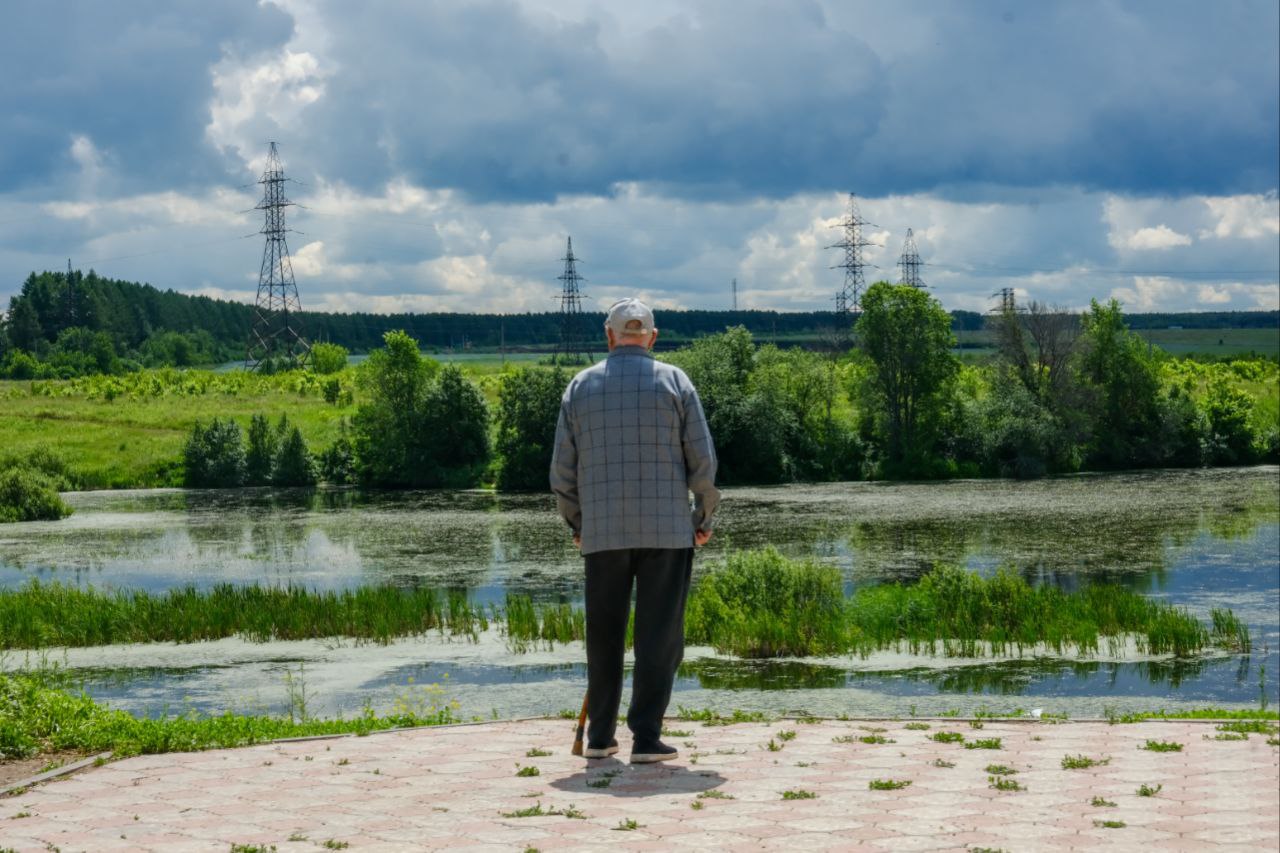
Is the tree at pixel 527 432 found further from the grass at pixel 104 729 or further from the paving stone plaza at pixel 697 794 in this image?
the paving stone plaza at pixel 697 794

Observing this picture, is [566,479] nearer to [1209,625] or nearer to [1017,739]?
[1017,739]

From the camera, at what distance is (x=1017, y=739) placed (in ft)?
26.5

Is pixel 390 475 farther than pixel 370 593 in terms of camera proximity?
Yes

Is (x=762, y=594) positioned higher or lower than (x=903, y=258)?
lower

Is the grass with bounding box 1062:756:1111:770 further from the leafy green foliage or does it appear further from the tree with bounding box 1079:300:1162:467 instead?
the tree with bounding box 1079:300:1162:467

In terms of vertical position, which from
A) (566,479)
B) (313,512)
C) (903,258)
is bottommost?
(313,512)

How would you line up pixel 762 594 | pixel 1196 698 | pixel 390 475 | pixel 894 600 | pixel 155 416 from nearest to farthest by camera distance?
pixel 1196 698, pixel 762 594, pixel 894 600, pixel 390 475, pixel 155 416

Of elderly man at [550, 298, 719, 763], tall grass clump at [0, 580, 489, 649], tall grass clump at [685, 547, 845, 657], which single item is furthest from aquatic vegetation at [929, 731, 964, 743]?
tall grass clump at [0, 580, 489, 649]

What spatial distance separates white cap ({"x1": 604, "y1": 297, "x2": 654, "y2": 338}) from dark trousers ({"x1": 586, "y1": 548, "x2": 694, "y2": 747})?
3.63 ft

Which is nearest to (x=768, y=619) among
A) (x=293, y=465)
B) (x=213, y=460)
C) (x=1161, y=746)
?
(x=1161, y=746)

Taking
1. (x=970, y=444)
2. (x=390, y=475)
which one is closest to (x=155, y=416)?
(x=390, y=475)

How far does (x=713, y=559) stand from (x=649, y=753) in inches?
807

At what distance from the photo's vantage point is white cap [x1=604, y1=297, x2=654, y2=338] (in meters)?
7.08

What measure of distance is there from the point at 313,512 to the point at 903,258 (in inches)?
2109
